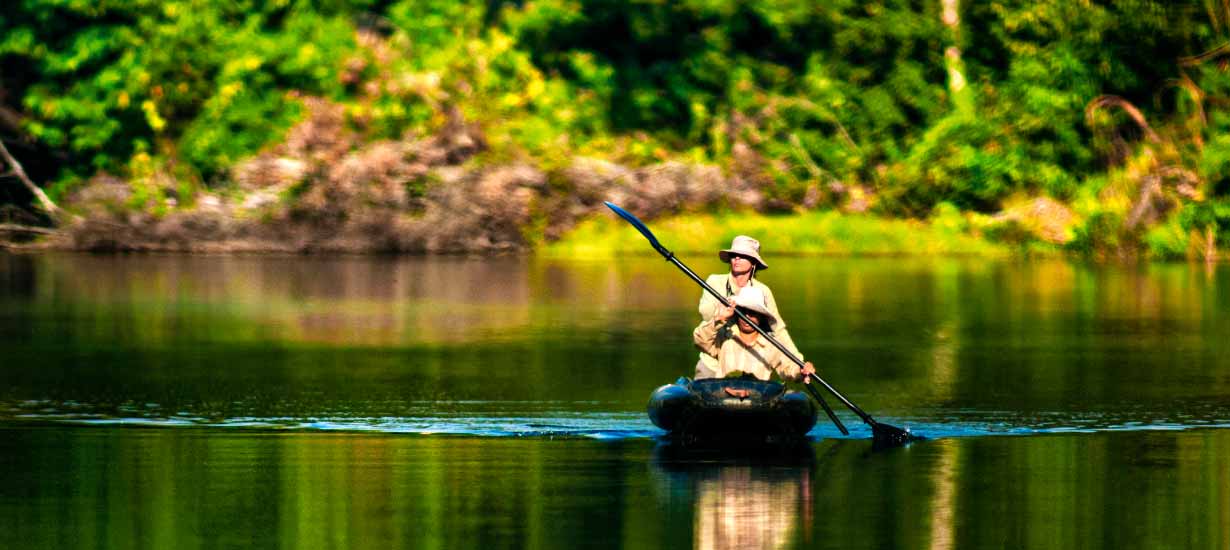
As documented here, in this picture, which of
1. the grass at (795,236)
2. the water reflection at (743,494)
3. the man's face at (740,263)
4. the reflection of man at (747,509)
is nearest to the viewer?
the reflection of man at (747,509)

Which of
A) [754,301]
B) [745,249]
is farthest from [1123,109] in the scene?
[745,249]

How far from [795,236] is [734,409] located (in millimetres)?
36136

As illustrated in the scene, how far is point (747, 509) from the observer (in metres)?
12.3

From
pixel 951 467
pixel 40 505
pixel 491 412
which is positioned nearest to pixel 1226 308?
pixel 491 412

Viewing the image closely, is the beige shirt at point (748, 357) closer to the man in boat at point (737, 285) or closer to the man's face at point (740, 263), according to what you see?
the man in boat at point (737, 285)

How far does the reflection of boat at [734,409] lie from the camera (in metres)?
15.2

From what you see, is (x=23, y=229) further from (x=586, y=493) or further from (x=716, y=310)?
(x=586, y=493)

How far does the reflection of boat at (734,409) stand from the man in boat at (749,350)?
307mm

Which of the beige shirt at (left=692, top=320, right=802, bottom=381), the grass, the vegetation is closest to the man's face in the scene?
the beige shirt at (left=692, top=320, right=802, bottom=381)

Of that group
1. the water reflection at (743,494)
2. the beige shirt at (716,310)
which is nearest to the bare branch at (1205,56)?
the beige shirt at (716,310)

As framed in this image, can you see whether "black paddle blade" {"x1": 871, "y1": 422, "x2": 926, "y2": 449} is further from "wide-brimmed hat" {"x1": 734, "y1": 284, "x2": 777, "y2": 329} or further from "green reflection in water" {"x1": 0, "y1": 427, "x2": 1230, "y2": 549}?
"wide-brimmed hat" {"x1": 734, "y1": 284, "x2": 777, "y2": 329}

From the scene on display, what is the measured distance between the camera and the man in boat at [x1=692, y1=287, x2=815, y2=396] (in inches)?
619

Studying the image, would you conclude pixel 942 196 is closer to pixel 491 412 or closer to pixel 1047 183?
pixel 1047 183

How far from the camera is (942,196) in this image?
2047 inches
